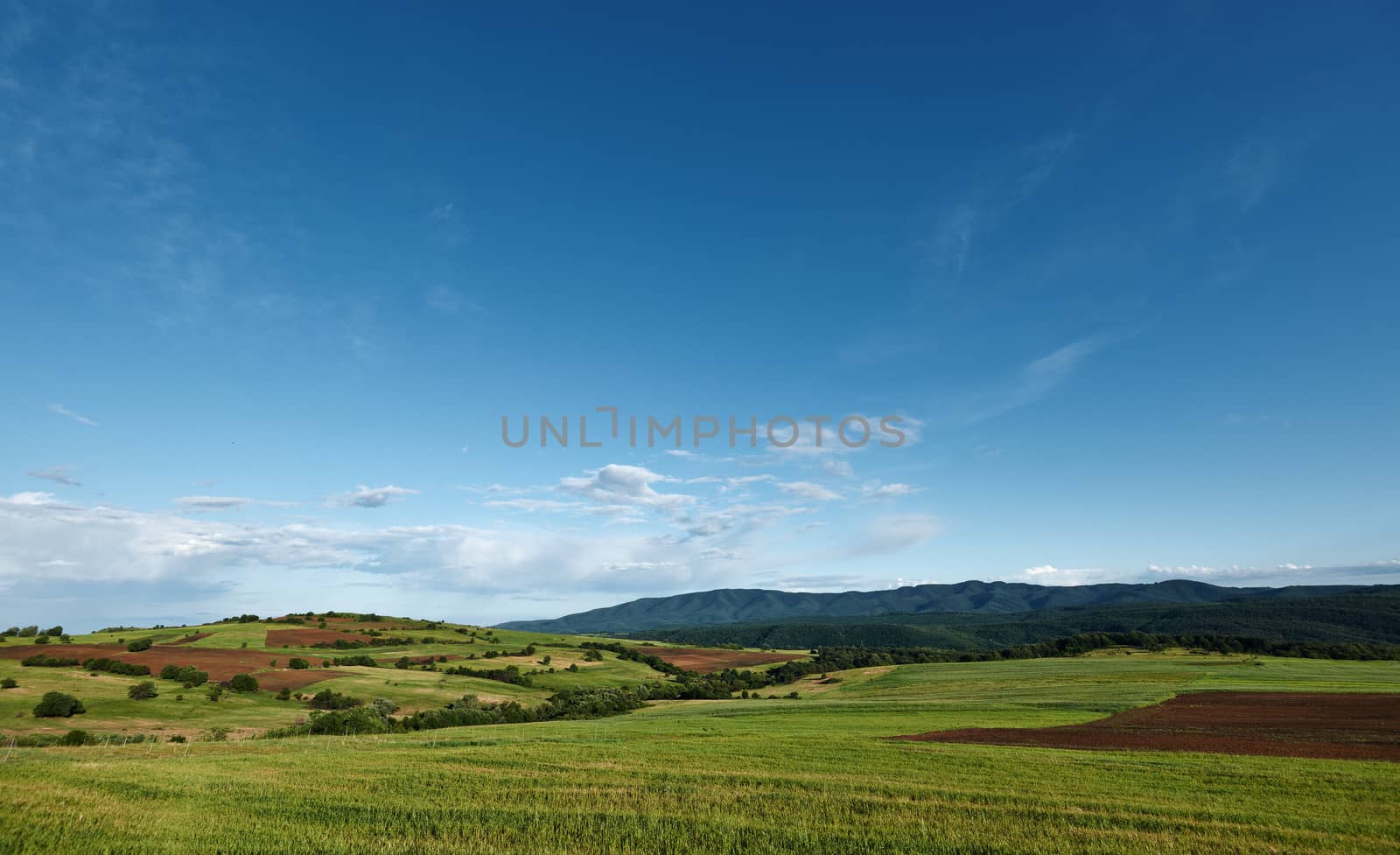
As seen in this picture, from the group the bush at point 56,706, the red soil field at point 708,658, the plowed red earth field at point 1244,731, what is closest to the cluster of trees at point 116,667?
the bush at point 56,706

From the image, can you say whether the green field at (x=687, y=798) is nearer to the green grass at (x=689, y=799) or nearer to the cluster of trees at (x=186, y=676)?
the green grass at (x=689, y=799)

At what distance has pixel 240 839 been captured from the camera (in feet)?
56.6

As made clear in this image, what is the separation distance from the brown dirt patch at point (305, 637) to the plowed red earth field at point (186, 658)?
2297 centimetres

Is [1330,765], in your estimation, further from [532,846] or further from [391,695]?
[391,695]

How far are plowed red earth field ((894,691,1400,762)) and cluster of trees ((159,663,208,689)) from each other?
88061 millimetres

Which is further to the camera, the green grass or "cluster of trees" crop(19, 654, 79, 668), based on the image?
"cluster of trees" crop(19, 654, 79, 668)

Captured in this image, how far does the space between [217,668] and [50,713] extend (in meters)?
31.3

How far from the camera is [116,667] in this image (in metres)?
84.1

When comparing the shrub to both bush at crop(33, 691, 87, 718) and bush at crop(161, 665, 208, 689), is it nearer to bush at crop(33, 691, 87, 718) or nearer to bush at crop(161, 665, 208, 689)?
bush at crop(161, 665, 208, 689)

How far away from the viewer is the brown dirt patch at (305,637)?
441 ft

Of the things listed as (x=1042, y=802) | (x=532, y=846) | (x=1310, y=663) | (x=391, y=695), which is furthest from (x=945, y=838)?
(x=1310, y=663)

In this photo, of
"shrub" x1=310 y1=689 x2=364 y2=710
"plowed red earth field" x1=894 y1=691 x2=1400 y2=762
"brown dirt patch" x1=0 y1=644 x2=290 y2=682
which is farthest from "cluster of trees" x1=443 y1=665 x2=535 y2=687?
"plowed red earth field" x1=894 y1=691 x2=1400 y2=762

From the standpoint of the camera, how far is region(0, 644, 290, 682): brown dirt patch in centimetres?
8725

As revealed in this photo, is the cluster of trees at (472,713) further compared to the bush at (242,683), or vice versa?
the bush at (242,683)
